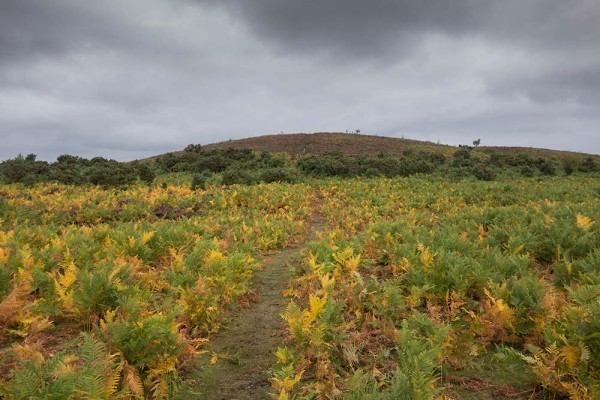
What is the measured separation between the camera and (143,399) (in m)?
3.37

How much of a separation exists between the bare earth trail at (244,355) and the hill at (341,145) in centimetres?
3933

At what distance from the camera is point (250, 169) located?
31.3 metres

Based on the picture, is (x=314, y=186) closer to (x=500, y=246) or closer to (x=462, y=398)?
(x=500, y=246)

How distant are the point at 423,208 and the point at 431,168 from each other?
15.0 metres

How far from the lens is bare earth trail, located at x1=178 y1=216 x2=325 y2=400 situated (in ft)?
12.7

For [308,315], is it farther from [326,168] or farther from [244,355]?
[326,168]

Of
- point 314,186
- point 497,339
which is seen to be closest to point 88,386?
point 497,339

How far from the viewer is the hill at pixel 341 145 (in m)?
47.5

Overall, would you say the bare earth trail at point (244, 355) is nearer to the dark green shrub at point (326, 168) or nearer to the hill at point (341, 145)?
the dark green shrub at point (326, 168)

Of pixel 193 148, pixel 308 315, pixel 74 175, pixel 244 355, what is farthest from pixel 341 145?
pixel 244 355

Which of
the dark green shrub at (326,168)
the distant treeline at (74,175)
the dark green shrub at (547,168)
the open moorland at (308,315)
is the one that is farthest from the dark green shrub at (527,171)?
the distant treeline at (74,175)

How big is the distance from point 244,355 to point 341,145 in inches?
1850

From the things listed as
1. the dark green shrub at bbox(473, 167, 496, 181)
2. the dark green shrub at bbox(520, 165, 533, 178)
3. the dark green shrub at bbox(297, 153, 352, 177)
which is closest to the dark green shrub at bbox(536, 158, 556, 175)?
the dark green shrub at bbox(520, 165, 533, 178)

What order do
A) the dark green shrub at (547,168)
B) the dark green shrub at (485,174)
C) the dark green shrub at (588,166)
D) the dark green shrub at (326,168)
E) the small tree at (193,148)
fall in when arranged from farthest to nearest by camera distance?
the small tree at (193,148) < the dark green shrub at (588,166) < the dark green shrub at (547,168) < the dark green shrub at (326,168) < the dark green shrub at (485,174)
